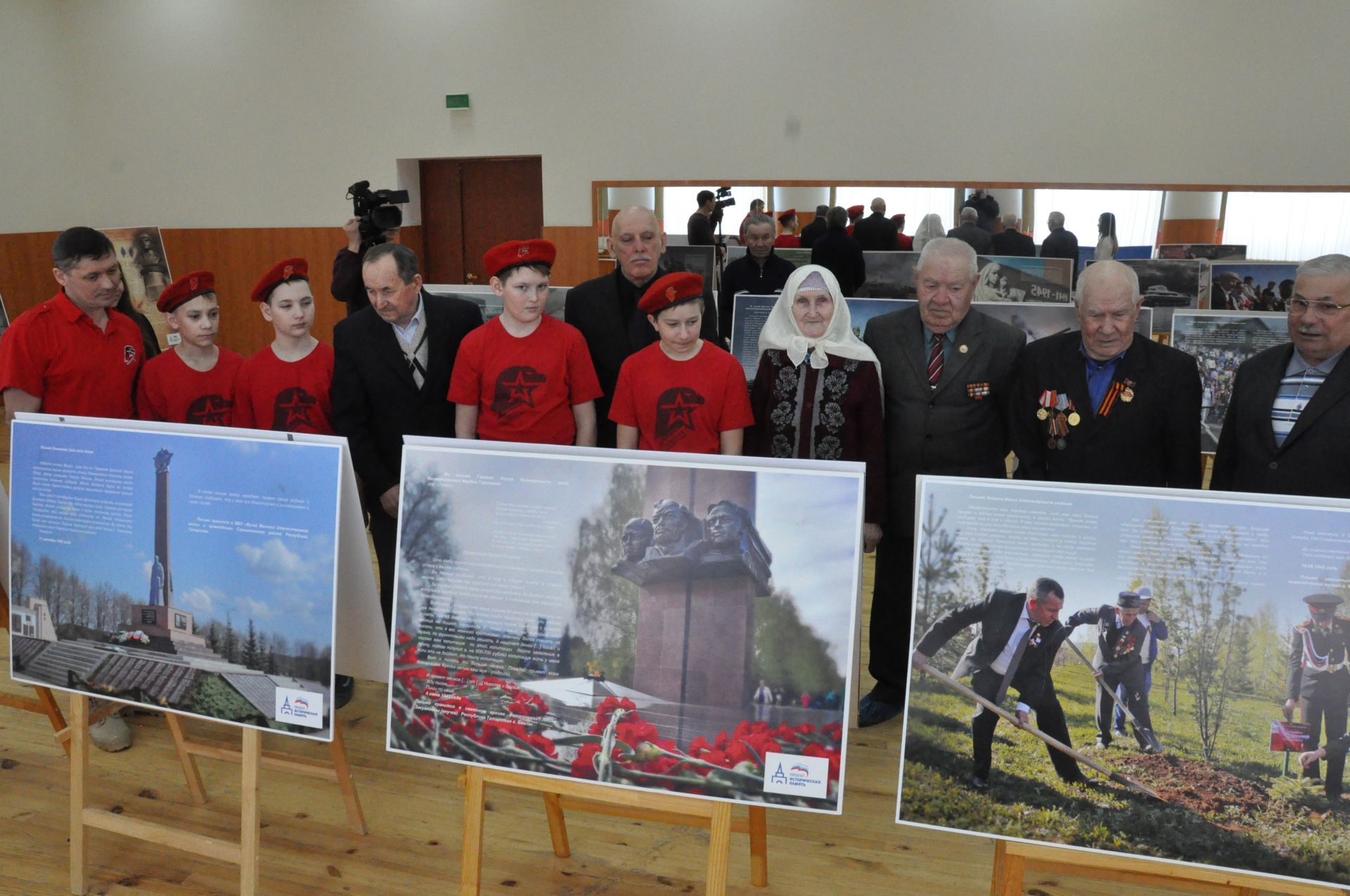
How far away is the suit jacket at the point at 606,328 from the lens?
3523 millimetres

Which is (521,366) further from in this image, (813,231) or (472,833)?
(813,231)

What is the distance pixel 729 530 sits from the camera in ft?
6.34

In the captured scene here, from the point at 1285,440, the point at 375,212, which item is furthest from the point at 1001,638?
the point at 375,212

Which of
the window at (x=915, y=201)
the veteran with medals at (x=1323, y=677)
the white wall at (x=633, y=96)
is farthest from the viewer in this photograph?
the window at (x=915, y=201)

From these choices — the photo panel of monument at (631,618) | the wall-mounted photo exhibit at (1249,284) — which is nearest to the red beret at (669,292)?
the photo panel of monument at (631,618)

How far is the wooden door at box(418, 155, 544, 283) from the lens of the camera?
9734 millimetres

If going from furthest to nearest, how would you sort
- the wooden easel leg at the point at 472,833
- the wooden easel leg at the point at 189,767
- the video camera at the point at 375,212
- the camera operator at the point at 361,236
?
the video camera at the point at 375,212, the camera operator at the point at 361,236, the wooden easel leg at the point at 189,767, the wooden easel leg at the point at 472,833

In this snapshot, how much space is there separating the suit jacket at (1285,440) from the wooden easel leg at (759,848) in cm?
146

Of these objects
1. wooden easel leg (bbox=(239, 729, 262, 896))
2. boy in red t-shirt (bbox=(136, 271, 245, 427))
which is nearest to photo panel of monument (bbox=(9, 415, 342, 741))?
wooden easel leg (bbox=(239, 729, 262, 896))

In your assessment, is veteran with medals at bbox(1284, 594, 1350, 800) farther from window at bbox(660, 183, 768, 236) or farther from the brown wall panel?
the brown wall panel

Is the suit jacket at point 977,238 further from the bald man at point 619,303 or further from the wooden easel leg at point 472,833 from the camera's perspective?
the wooden easel leg at point 472,833

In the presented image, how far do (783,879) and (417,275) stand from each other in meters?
2.16

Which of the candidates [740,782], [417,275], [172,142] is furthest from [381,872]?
[172,142]

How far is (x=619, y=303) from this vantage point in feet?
11.7
